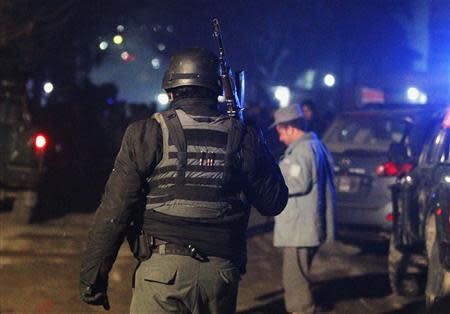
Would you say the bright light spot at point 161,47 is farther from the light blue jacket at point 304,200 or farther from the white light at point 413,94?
the light blue jacket at point 304,200

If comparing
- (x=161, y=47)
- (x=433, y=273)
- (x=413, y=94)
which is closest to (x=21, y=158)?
(x=433, y=273)

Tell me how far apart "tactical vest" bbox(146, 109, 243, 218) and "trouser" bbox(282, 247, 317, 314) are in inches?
104

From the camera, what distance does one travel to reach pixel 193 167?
3299 millimetres

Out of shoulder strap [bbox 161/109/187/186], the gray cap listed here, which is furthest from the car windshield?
shoulder strap [bbox 161/109/187/186]

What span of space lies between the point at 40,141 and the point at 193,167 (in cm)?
783

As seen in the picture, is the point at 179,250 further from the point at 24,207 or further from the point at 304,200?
the point at 24,207

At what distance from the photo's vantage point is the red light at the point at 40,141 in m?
10.7

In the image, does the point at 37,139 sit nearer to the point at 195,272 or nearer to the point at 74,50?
the point at 195,272

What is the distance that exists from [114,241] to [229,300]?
581 mm

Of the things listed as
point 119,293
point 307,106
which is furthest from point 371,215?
point 307,106

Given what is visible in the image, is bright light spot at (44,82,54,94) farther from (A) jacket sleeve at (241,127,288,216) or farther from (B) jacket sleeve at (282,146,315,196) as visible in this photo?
(A) jacket sleeve at (241,127,288,216)

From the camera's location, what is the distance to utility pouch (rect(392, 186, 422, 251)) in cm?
690

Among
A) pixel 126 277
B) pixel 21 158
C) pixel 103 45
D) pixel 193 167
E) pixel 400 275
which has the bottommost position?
pixel 126 277

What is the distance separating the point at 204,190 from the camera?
331 centimetres
